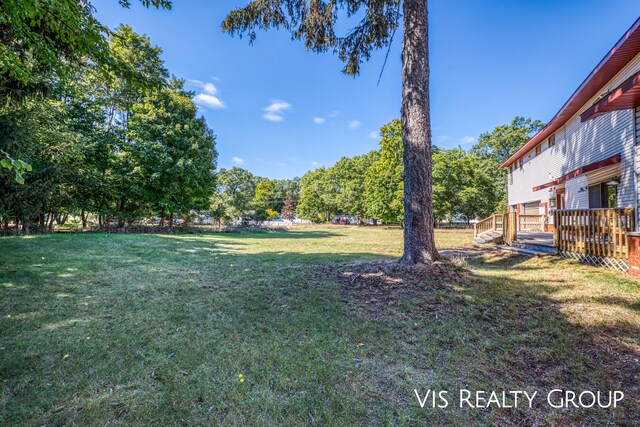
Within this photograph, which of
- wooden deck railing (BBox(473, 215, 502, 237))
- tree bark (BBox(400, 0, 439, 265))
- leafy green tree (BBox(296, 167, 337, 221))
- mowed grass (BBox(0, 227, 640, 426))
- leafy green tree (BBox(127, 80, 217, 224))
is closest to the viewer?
mowed grass (BBox(0, 227, 640, 426))

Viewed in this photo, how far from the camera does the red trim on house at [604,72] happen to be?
23.3 ft

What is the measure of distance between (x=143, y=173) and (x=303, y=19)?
16243 millimetres

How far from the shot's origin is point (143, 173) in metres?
18.3

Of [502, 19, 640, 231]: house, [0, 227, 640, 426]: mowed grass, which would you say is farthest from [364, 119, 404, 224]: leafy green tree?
[0, 227, 640, 426]: mowed grass

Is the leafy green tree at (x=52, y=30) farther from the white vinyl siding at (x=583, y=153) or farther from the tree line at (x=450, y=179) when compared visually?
the tree line at (x=450, y=179)

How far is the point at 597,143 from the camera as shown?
9.67 metres

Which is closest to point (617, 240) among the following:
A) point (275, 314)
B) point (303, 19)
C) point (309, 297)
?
point (309, 297)

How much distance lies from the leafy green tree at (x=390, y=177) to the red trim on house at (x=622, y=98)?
64.8ft

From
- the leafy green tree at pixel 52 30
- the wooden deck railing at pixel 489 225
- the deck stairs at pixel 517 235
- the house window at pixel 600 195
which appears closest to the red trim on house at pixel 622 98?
the house window at pixel 600 195

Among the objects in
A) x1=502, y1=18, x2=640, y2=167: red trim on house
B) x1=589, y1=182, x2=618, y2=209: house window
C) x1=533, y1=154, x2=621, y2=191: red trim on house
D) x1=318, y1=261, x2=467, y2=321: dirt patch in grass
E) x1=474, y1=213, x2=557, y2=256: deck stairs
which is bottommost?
x1=318, y1=261, x2=467, y2=321: dirt patch in grass

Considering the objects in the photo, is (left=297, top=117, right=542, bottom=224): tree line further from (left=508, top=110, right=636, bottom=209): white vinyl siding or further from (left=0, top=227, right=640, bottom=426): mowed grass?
(left=0, top=227, right=640, bottom=426): mowed grass

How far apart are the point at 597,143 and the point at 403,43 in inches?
358

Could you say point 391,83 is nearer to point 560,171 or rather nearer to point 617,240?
point 617,240

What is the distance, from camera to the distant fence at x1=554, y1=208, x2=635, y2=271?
5906mm
